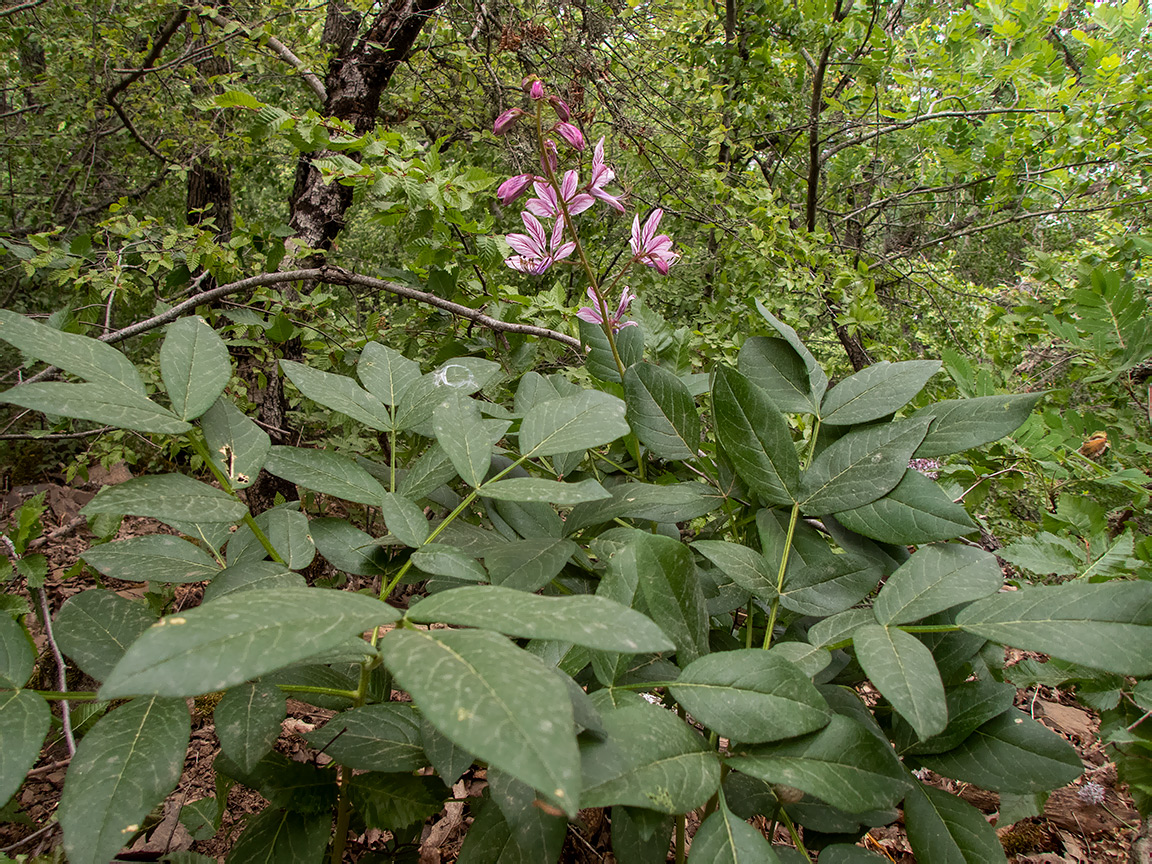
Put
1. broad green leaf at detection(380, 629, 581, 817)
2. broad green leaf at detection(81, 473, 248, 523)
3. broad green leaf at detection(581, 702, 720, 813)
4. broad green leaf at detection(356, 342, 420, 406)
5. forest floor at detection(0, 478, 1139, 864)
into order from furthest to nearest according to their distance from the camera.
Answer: forest floor at detection(0, 478, 1139, 864)
broad green leaf at detection(356, 342, 420, 406)
broad green leaf at detection(81, 473, 248, 523)
broad green leaf at detection(581, 702, 720, 813)
broad green leaf at detection(380, 629, 581, 817)

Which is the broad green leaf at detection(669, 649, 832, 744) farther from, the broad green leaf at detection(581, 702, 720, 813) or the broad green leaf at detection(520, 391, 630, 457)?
the broad green leaf at detection(520, 391, 630, 457)

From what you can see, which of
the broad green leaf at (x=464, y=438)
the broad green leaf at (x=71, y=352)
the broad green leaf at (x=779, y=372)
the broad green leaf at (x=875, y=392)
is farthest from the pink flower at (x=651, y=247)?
the broad green leaf at (x=71, y=352)

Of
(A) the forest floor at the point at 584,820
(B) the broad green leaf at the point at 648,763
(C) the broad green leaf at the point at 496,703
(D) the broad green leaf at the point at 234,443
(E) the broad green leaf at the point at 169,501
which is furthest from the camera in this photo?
(A) the forest floor at the point at 584,820

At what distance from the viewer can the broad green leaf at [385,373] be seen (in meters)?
0.71

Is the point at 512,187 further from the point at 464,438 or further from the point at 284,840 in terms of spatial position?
the point at 284,840

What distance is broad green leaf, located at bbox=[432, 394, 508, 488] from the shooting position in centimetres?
56

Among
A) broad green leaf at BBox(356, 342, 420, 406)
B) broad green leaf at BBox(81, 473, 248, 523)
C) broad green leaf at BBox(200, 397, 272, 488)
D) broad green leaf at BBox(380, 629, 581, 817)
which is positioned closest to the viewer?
broad green leaf at BBox(380, 629, 581, 817)

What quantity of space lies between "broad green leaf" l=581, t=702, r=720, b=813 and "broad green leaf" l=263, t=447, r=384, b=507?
312 millimetres

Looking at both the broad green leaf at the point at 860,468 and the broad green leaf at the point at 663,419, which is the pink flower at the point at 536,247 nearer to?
the broad green leaf at the point at 663,419

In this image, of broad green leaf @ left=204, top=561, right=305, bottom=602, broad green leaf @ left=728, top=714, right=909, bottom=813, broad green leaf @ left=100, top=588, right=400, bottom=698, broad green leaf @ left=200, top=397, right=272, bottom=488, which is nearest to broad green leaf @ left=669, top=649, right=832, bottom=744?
broad green leaf @ left=728, top=714, right=909, bottom=813

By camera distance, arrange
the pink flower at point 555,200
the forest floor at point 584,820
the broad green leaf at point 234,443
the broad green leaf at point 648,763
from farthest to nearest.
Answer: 1. the forest floor at point 584,820
2. the pink flower at point 555,200
3. the broad green leaf at point 234,443
4. the broad green leaf at point 648,763

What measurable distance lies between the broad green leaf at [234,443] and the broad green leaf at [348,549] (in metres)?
0.09

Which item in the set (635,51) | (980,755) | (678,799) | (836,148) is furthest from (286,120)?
(836,148)

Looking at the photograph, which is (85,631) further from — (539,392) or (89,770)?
(539,392)
